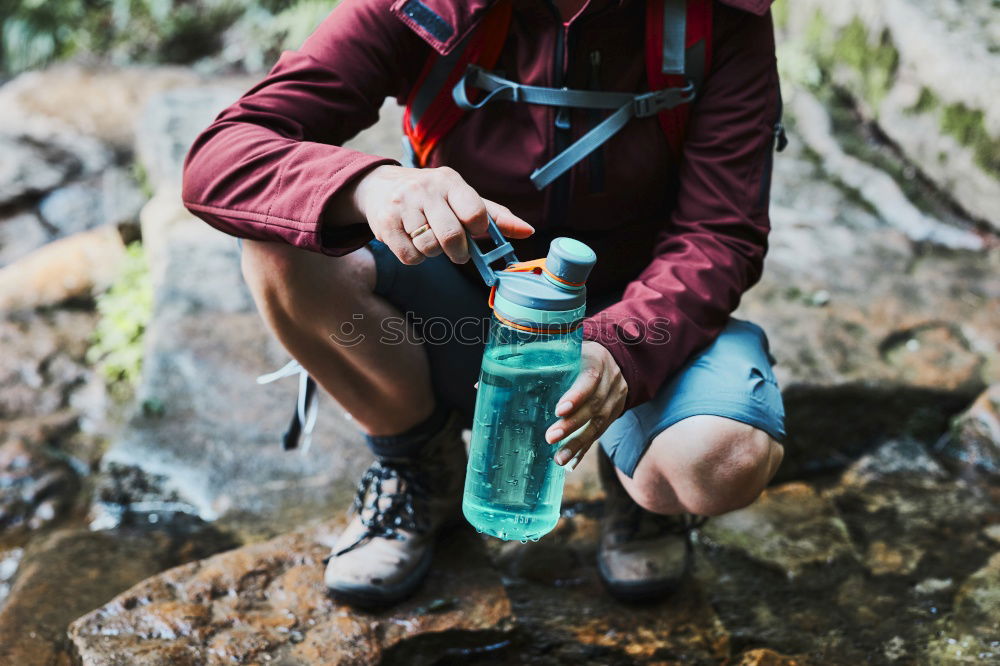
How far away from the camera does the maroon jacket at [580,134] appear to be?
6.88ft

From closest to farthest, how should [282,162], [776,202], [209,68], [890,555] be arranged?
[282,162] < [890,555] < [776,202] < [209,68]

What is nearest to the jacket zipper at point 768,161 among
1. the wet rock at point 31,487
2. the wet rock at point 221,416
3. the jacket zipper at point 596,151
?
the jacket zipper at point 596,151

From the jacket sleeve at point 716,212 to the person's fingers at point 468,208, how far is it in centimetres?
50

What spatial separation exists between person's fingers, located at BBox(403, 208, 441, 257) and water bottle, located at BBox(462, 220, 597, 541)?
0.08 m

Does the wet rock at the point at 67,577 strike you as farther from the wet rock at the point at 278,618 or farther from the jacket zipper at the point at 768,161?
the jacket zipper at the point at 768,161

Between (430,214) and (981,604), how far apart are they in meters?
1.96

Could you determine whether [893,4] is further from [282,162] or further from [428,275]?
[282,162]

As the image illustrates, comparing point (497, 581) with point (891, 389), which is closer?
point (497, 581)

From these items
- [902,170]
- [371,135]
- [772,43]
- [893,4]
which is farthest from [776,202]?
[772,43]

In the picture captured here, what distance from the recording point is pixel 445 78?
7.24ft

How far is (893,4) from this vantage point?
5.07 meters

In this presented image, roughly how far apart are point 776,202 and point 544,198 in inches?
109

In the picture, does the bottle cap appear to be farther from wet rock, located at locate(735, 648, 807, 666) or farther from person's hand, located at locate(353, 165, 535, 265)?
wet rock, located at locate(735, 648, 807, 666)

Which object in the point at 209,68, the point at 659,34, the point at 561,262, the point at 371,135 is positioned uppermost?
the point at 659,34
